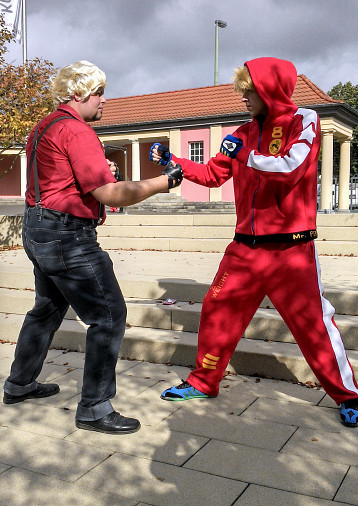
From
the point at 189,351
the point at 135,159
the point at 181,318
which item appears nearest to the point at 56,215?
the point at 189,351

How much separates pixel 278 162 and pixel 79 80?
1.27 metres

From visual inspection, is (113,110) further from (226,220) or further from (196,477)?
(196,477)

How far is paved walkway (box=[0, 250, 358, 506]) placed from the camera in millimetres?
2666

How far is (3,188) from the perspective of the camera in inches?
1479

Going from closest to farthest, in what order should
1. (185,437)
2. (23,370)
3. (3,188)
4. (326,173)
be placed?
1. (185,437)
2. (23,370)
3. (326,173)
4. (3,188)

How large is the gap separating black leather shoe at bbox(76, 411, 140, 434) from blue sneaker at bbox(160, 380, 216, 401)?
1.70 feet

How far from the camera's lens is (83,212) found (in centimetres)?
328

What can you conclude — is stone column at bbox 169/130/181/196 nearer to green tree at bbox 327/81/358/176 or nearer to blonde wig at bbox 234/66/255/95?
green tree at bbox 327/81/358/176

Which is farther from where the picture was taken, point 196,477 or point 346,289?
point 346,289

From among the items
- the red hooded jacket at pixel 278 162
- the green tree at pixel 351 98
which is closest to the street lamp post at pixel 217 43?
the green tree at pixel 351 98

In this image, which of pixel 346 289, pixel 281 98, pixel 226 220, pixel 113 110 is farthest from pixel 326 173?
pixel 281 98

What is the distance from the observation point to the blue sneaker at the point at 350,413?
3.41 metres

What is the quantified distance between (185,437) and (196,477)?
51 cm

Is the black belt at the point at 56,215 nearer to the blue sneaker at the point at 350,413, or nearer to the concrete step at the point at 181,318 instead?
the blue sneaker at the point at 350,413
